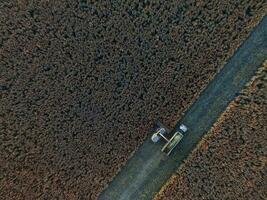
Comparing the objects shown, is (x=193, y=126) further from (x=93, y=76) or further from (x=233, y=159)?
(x=93, y=76)

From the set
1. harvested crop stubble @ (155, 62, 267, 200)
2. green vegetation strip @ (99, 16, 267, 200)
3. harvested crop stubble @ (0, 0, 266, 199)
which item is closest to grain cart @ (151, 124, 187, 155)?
green vegetation strip @ (99, 16, 267, 200)

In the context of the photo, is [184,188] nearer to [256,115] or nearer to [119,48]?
[256,115]

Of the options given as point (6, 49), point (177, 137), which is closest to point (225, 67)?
point (177, 137)

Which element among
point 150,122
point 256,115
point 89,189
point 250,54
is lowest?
point 89,189

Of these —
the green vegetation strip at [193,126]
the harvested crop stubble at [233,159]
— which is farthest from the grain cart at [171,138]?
the harvested crop stubble at [233,159]

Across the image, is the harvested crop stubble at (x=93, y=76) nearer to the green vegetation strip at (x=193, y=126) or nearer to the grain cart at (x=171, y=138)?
the green vegetation strip at (x=193, y=126)
